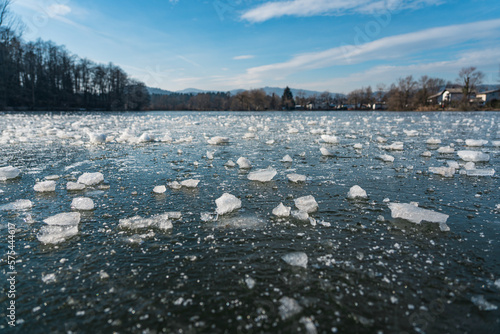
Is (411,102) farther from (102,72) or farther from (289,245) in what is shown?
(102,72)

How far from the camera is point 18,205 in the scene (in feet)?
15.3

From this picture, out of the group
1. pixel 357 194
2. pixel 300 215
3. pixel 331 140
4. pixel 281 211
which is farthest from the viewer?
pixel 331 140

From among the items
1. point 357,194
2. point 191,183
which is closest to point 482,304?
point 357,194

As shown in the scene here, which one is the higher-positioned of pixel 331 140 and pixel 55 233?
pixel 331 140

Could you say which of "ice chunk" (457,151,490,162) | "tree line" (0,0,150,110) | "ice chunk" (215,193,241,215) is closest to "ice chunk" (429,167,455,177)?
"ice chunk" (457,151,490,162)

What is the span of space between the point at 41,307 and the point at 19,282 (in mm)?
605

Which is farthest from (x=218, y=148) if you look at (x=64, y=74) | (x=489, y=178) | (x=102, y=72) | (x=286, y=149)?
(x=102, y=72)

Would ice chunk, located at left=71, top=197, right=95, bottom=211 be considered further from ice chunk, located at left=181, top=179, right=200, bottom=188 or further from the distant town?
the distant town

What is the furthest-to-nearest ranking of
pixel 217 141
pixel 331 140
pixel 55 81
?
pixel 55 81 < pixel 331 140 < pixel 217 141

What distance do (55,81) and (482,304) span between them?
80.3 meters

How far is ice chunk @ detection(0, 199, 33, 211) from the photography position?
4.57 meters

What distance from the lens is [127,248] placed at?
3.38 m

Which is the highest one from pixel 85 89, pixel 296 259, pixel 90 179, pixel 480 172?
pixel 85 89

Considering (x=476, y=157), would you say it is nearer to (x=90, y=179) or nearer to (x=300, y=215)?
(x=300, y=215)
